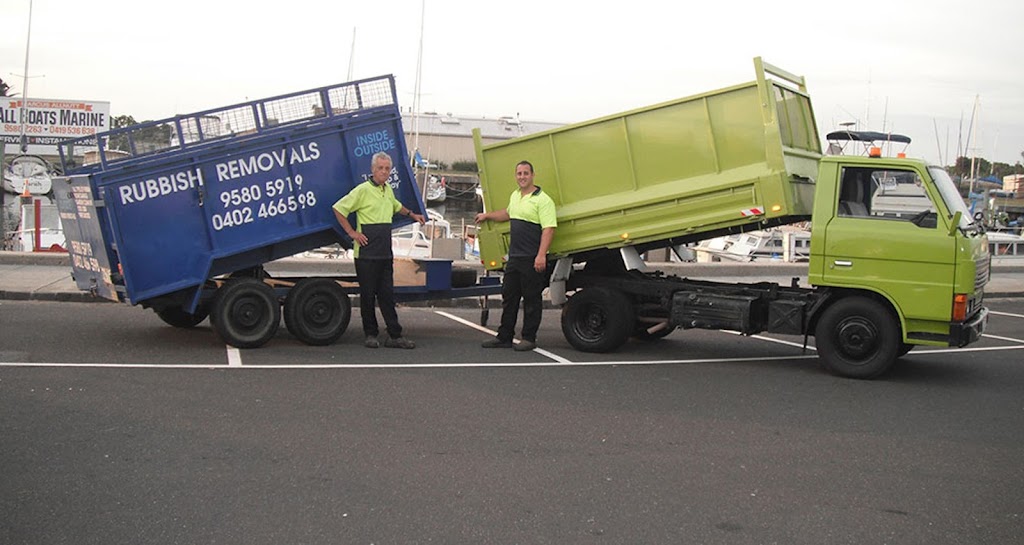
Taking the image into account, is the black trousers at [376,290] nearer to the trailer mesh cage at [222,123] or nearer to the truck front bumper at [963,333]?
the trailer mesh cage at [222,123]

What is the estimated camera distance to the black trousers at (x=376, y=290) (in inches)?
420

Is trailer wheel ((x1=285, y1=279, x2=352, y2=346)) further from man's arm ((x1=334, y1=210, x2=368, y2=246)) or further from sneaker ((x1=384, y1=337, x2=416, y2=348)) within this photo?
man's arm ((x1=334, y1=210, x2=368, y2=246))

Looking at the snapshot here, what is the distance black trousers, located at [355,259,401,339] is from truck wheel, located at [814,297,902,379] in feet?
14.3

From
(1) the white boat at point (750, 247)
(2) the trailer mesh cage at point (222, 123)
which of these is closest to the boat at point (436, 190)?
(1) the white boat at point (750, 247)

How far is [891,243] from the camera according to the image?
955 cm

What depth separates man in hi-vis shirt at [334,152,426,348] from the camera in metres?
10.6

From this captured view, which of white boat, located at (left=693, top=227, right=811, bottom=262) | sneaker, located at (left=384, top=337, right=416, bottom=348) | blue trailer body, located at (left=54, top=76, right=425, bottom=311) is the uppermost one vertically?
blue trailer body, located at (left=54, top=76, right=425, bottom=311)

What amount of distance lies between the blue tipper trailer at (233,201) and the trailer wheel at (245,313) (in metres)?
0.01

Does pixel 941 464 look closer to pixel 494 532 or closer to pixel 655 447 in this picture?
pixel 655 447

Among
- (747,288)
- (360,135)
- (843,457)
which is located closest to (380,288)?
(360,135)

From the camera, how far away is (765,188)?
9.77 metres

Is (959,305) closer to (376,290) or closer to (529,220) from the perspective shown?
(529,220)

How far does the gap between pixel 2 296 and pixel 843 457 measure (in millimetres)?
11350

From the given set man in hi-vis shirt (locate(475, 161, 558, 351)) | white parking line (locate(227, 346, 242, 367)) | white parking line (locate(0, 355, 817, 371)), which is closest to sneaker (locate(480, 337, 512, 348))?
man in hi-vis shirt (locate(475, 161, 558, 351))
